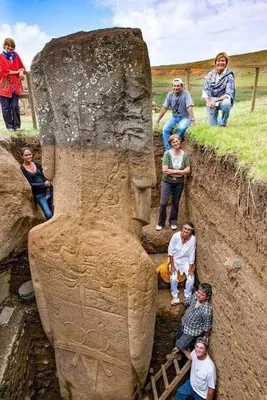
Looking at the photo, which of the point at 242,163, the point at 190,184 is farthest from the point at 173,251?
the point at 242,163

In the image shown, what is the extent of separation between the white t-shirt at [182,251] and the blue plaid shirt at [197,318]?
484 millimetres

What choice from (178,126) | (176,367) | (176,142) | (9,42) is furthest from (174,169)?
(9,42)

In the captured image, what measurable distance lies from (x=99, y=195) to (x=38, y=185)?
149cm

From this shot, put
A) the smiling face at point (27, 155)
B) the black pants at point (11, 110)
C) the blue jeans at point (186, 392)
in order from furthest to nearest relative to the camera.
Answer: the black pants at point (11, 110) → the smiling face at point (27, 155) → the blue jeans at point (186, 392)

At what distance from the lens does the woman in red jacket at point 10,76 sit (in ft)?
17.3

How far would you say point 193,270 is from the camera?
458 centimetres

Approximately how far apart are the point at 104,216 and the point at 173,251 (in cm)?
134

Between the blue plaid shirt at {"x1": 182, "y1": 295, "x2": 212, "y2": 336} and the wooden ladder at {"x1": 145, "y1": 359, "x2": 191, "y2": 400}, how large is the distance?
43 cm

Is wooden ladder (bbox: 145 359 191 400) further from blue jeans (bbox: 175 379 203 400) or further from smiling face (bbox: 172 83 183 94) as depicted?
smiling face (bbox: 172 83 183 94)

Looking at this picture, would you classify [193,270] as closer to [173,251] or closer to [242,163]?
[173,251]

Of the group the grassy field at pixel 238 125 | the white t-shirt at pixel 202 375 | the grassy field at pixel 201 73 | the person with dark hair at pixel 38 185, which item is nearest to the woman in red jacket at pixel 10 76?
the grassy field at pixel 238 125

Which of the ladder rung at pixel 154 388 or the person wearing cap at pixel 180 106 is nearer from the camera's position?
the ladder rung at pixel 154 388

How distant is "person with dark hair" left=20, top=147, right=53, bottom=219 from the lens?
464 centimetres

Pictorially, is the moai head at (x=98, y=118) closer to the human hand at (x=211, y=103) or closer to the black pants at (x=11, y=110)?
the human hand at (x=211, y=103)
